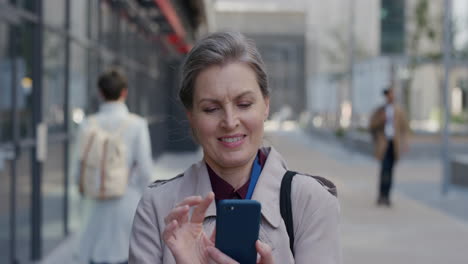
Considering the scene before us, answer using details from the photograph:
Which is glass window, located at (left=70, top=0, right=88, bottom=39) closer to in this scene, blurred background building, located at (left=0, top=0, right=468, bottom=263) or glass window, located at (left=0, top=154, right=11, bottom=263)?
blurred background building, located at (left=0, top=0, right=468, bottom=263)

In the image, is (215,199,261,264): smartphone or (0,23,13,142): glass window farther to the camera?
(0,23,13,142): glass window

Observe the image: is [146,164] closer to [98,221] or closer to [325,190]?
[98,221]

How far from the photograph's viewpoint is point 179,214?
1824 mm

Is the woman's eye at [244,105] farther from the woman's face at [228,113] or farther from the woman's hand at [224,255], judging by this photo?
the woman's hand at [224,255]

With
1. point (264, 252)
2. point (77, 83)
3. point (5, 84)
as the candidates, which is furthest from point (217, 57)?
point (77, 83)

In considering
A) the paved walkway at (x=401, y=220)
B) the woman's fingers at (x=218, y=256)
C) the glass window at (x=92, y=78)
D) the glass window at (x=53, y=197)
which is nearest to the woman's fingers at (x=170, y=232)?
the woman's fingers at (x=218, y=256)

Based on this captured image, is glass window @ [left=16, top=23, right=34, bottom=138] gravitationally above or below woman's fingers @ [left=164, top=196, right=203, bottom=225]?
above

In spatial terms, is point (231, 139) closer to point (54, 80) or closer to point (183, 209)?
point (183, 209)

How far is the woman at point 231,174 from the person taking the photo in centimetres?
198

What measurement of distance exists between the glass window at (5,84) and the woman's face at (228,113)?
4.17 metres

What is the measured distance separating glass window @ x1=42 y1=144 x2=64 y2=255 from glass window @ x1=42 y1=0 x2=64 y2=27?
4.28 ft

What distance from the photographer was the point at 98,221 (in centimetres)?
541

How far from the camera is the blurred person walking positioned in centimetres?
1127

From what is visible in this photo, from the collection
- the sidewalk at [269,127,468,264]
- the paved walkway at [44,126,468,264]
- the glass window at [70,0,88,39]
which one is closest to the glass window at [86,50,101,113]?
the glass window at [70,0,88,39]
